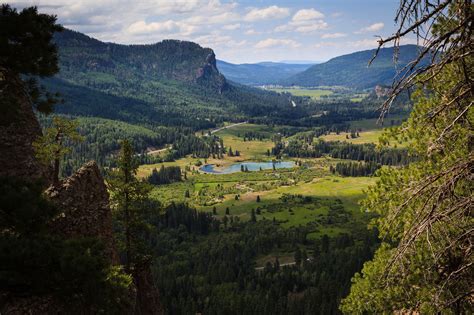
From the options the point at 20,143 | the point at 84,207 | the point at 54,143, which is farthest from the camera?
the point at 54,143

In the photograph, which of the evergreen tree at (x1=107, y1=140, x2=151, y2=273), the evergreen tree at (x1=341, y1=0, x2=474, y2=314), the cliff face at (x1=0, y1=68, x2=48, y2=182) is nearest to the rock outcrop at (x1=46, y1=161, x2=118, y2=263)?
the cliff face at (x1=0, y1=68, x2=48, y2=182)

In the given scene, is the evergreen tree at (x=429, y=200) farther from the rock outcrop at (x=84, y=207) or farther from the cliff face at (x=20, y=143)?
the cliff face at (x=20, y=143)

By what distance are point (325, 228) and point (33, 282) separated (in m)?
183

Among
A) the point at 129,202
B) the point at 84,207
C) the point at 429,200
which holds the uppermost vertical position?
the point at 429,200

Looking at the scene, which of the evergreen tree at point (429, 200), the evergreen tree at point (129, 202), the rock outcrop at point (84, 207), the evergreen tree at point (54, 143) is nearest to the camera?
the evergreen tree at point (429, 200)

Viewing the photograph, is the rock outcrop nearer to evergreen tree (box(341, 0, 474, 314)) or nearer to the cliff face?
the cliff face

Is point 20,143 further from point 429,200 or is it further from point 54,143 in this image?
point 429,200

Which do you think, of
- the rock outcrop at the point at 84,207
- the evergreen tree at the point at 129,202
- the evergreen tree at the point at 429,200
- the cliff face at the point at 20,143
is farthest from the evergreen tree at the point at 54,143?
the evergreen tree at the point at 429,200

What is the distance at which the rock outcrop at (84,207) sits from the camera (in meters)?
22.8

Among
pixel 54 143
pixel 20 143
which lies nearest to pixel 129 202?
pixel 54 143

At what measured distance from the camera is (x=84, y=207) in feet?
80.8

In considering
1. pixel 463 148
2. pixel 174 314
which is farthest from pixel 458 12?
pixel 174 314

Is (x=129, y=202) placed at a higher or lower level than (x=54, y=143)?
lower

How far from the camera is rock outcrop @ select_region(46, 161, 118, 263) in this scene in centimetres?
2284
